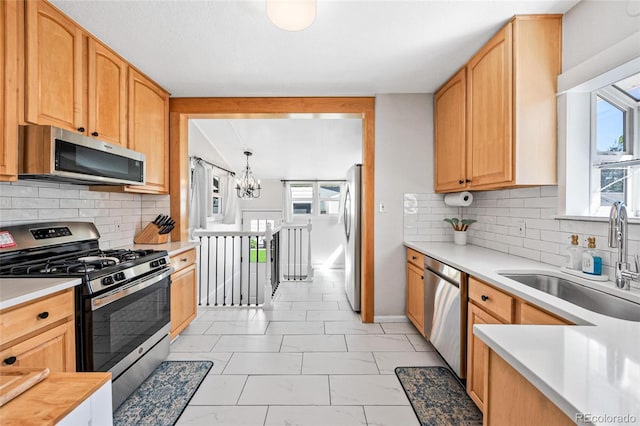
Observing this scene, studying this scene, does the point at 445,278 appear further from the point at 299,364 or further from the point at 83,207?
the point at 83,207

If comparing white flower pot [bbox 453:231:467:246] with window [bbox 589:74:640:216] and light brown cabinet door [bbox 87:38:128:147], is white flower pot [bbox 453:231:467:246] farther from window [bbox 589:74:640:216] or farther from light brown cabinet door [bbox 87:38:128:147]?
light brown cabinet door [bbox 87:38:128:147]

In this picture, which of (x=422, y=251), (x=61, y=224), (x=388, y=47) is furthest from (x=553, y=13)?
(x=61, y=224)

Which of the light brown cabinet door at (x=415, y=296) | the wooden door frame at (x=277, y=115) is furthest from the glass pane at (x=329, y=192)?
the light brown cabinet door at (x=415, y=296)

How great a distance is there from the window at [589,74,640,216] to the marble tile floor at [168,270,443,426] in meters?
1.62

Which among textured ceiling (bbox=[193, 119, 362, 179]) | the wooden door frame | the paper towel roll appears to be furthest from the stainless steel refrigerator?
textured ceiling (bbox=[193, 119, 362, 179])

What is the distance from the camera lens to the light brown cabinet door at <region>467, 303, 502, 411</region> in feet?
5.70

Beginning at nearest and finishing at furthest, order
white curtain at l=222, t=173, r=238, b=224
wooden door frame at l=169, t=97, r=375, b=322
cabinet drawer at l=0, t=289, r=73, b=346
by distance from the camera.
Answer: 1. cabinet drawer at l=0, t=289, r=73, b=346
2. wooden door frame at l=169, t=97, r=375, b=322
3. white curtain at l=222, t=173, r=238, b=224

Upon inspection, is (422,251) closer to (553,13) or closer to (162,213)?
(553,13)

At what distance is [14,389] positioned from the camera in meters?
0.79

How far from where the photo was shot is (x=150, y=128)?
282cm

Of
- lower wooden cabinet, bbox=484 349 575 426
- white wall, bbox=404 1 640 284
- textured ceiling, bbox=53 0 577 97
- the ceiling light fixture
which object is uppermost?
textured ceiling, bbox=53 0 577 97

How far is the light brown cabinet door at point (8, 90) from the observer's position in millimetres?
1530

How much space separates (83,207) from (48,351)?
135 centimetres

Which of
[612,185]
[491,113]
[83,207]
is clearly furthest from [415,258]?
[83,207]
